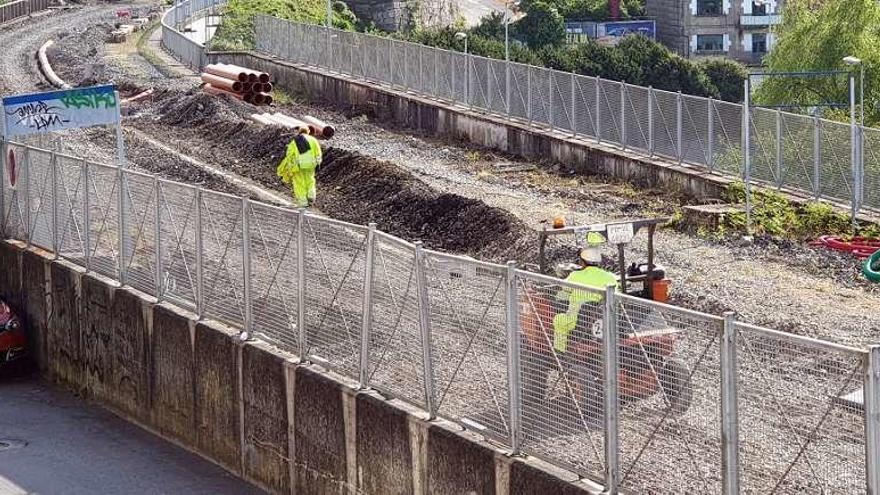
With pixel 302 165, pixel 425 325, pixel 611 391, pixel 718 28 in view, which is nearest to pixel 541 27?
pixel 718 28

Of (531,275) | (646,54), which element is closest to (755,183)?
(531,275)

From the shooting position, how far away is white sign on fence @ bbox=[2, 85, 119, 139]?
86.7ft

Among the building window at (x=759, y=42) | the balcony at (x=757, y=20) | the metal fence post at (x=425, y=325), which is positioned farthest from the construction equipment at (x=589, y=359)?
the building window at (x=759, y=42)

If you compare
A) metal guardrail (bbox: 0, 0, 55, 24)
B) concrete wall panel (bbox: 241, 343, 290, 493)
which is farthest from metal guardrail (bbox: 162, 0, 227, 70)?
concrete wall panel (bbox: 241, 343, 290, 493)

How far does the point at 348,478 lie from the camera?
54.4 feet

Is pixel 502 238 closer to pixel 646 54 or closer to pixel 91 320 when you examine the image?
pixel 91 320

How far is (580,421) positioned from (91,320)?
36.1 ft

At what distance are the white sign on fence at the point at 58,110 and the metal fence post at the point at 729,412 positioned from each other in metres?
16.4

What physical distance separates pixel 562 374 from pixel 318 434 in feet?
14.4

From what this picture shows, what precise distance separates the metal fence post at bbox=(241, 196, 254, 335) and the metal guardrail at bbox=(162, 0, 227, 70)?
35.4 meters

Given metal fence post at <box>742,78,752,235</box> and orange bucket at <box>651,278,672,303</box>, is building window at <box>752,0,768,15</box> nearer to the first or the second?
metal fence post at <box>742,78,752,235</box>

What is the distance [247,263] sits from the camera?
19.0 m

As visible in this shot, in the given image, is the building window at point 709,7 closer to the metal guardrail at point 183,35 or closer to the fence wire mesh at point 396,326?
the metal guardrail at point 183,35

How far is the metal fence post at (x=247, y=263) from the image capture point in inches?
742
